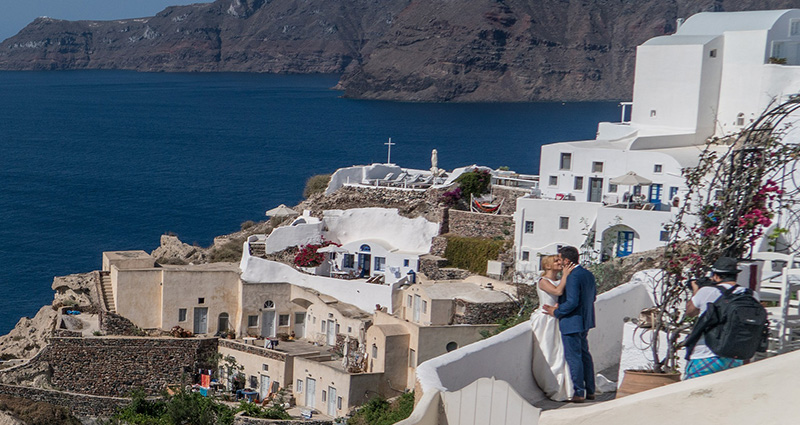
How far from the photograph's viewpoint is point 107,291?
32.9 metres

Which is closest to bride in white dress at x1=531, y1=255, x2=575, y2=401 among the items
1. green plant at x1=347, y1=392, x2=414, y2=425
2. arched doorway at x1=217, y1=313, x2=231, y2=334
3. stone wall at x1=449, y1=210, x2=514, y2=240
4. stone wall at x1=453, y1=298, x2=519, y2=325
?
green plant at x1=347, y1=392, x2=414, y2=425

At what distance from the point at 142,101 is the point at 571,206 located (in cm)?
15303

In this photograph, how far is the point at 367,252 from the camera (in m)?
33.7

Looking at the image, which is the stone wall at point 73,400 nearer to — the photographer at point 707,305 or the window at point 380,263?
the window at point 380,263

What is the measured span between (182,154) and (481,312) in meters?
86.4

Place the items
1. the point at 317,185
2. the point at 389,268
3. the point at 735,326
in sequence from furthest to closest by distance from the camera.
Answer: the point at 317,185
the point at 389,268
the point at 735,326

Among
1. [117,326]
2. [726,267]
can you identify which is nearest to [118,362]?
[117,326]

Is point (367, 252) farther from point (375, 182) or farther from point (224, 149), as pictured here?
point (224, 149)

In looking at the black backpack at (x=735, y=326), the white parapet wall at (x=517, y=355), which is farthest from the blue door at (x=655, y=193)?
the black backpack at (x=735, y=326)

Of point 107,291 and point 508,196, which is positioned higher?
point 508,196

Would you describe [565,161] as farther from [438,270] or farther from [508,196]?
[438,270]

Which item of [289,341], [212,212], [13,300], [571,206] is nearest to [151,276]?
[289,341]

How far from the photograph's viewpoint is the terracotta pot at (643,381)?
712cm

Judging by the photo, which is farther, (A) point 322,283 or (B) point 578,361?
(A) point 322,283
